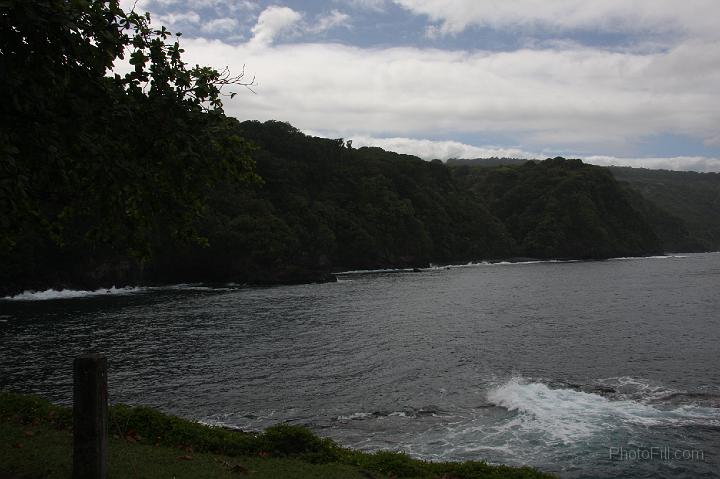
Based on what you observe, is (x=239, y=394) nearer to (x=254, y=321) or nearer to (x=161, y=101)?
(x=161, y=101)

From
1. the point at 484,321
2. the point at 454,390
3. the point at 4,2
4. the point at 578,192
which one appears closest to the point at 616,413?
the point at 454,390

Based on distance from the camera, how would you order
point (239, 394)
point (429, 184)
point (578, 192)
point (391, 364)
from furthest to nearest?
point (578, 192) < point (429, 184) < point (391, 364) < point (239, 394)

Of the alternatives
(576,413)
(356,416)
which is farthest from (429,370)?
(576,413)

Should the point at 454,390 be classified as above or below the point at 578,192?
below

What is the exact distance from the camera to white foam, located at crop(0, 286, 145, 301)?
65.5 m

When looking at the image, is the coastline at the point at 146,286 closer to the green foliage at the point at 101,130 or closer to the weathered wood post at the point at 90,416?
the green foliage at the point at 101,130

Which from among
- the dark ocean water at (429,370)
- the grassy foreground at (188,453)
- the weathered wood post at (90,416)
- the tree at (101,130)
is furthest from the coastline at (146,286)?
the weathered wood post at (90,416)

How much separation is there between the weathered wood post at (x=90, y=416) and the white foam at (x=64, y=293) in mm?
64678

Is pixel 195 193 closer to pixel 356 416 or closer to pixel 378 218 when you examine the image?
pixel 356 416

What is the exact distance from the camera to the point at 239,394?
84.7ft

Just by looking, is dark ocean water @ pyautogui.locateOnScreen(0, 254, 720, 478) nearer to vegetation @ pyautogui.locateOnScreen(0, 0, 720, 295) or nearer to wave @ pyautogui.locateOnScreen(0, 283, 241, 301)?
wave @ pyautogui.locateOnScreen(0, 283, 241, 301)

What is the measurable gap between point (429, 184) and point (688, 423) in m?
147

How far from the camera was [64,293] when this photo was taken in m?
71.7

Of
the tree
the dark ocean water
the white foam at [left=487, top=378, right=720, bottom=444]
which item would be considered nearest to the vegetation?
the tree
